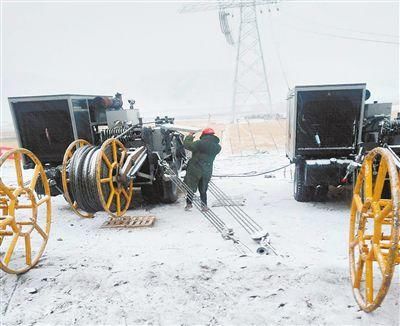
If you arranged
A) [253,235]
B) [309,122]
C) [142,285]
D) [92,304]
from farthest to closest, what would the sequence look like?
[309,122], [253,235], [142,285], [92,304]

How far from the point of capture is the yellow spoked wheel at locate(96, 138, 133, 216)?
4.80m

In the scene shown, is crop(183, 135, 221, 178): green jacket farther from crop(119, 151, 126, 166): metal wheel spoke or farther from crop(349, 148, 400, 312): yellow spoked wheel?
crop(349, 148, 400, 312): yellow spoked wheel

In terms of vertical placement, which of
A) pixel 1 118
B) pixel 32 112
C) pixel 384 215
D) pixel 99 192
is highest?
pixel 32 112

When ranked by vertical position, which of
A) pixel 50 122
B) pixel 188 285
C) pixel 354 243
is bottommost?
pixel 188 285

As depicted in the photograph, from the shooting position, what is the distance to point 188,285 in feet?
10.3

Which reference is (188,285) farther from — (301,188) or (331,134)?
(331,134)

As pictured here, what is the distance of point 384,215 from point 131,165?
404 centimetres

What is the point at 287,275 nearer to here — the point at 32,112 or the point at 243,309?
the point at 243,309

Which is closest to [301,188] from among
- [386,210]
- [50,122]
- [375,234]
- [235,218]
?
[235,218]

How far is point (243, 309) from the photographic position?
9.17 feet

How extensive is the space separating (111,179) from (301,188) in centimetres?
334

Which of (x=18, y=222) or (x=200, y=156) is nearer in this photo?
(x=18, y=222)

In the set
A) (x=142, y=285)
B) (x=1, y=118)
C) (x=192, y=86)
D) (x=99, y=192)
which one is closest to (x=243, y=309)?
(x=142, y=285)

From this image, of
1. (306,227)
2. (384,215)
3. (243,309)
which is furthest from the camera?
(306,227)
